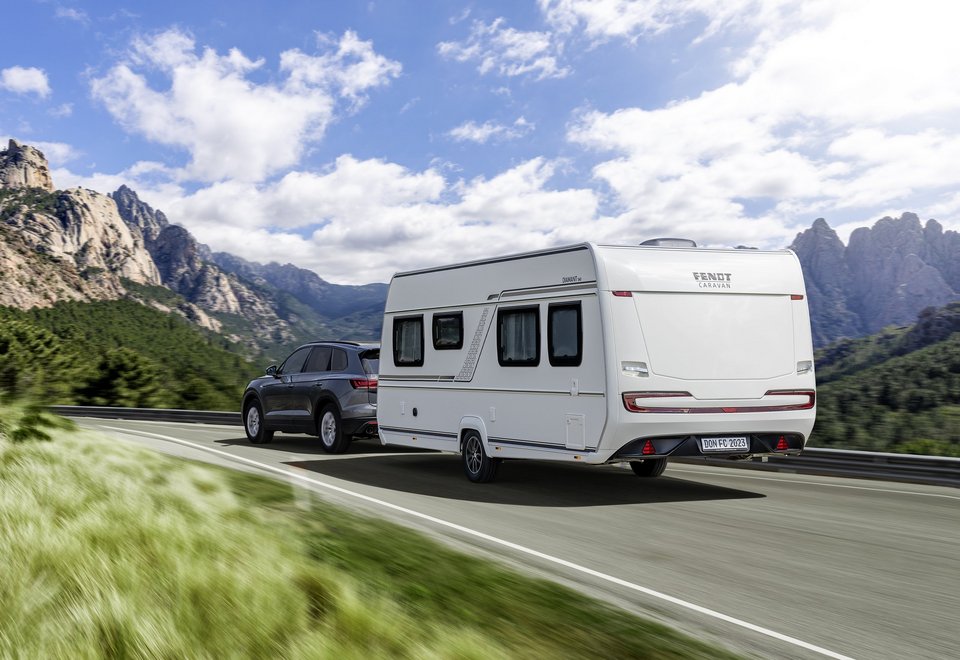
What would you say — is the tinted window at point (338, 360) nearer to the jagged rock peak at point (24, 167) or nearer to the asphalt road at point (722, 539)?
the asphalt road at point (722, 539)

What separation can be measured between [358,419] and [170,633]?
1100 centimetres

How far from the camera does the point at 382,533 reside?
714cm

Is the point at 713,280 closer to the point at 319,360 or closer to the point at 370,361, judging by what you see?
the point at 370,361

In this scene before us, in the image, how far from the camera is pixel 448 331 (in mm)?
11852

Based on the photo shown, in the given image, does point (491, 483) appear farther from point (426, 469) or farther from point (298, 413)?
point (298, 413)

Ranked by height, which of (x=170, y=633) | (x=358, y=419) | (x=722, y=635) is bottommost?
(x=722, y=635)

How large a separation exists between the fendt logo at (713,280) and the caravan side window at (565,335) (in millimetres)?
1397

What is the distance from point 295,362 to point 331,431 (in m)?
1.90

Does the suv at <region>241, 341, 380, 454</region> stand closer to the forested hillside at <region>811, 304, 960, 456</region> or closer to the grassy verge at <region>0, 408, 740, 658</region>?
the grassy verge at <region>0, 408, 740, 658</region>

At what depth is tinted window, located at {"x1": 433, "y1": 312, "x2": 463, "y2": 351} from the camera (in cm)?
1164

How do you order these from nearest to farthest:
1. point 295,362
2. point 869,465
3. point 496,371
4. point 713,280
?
point 713,280 → point 496,371 → point 869,465 → point 295,362

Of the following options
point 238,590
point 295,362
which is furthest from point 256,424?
point 238,590

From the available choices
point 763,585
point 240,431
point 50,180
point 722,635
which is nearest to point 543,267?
point 763,585

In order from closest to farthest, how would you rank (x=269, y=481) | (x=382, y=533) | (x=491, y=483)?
1. (x=382, y=533)
2. (x=269, y=481)
3. (x=491, y=483)
